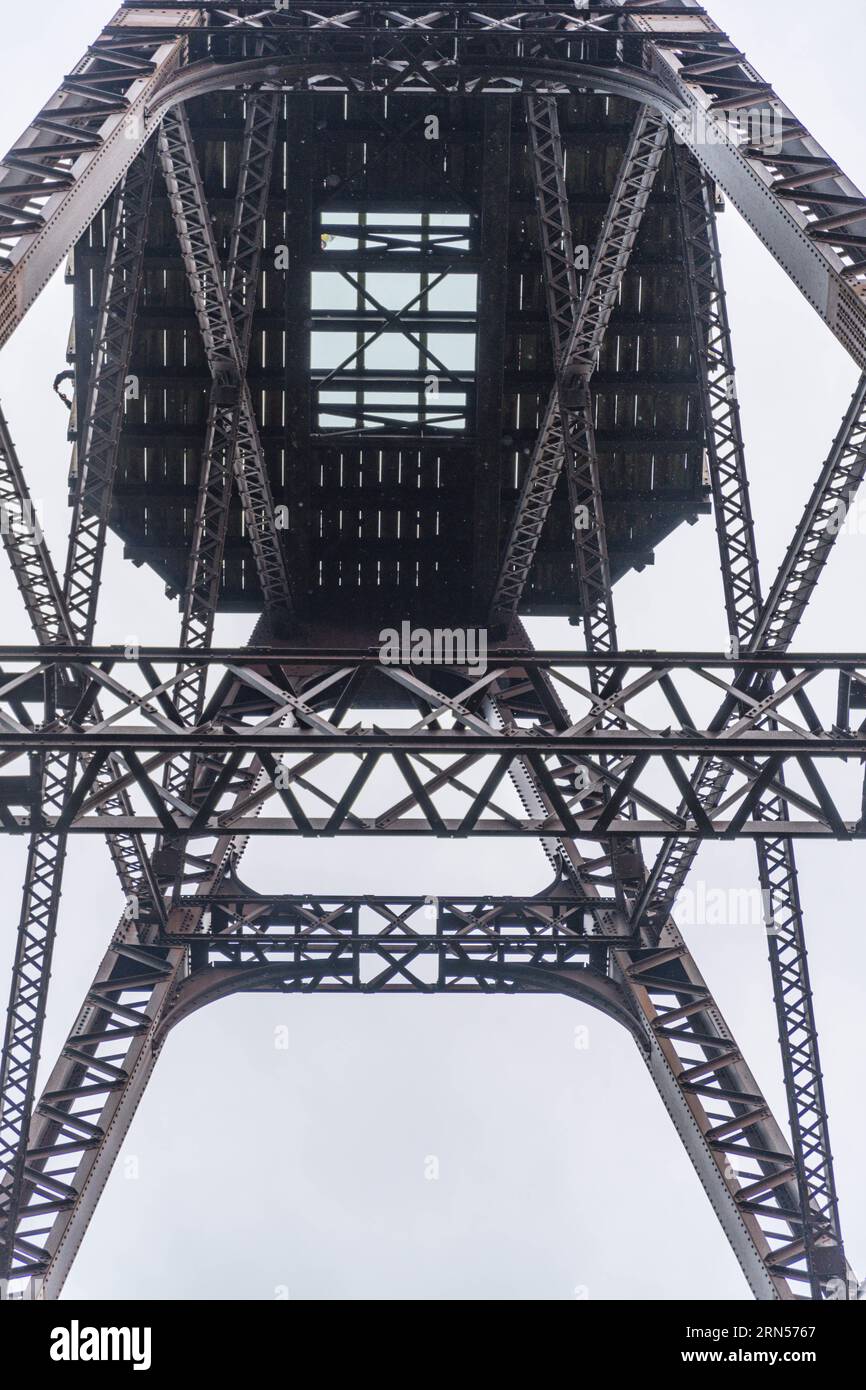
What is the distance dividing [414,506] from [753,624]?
8.10 meters

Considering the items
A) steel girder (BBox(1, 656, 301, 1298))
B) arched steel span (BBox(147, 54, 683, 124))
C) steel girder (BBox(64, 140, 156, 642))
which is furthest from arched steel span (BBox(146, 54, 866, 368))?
steel girder (BBox(1, 656, 301, 1298))

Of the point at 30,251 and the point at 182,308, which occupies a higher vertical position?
the point at 182,308

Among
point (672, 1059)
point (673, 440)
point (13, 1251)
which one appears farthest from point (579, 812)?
point (13, 1251)

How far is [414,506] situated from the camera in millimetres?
22406

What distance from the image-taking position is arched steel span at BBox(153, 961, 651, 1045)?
60.8 feet

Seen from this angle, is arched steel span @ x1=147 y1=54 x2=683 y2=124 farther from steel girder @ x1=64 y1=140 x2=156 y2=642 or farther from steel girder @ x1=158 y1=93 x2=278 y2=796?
steel girder @ x1=64 y1=140 x2=156 y2=642

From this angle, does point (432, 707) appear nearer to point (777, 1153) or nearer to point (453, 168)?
point (777, 1153)

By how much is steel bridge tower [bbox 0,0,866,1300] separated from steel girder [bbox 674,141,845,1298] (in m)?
0.05

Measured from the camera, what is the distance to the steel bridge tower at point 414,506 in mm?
11508

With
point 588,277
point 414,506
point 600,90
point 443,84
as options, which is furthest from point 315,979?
point 600,90

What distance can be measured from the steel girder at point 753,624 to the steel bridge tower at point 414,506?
0.17ft

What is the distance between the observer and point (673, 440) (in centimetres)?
2225

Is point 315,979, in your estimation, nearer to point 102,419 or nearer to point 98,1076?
point 98,1076

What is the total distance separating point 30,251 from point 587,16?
26.4ft
